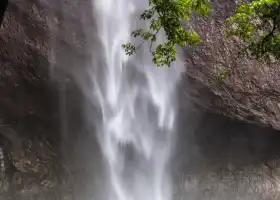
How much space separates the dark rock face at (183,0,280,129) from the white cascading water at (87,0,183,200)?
958mm

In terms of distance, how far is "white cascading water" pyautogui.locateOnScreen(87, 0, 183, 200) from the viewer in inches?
543

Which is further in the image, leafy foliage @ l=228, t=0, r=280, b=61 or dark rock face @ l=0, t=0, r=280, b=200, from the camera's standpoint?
dark rock face @ l=0, t=0, r=280, b=200

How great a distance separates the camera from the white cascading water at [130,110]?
13.8 meters

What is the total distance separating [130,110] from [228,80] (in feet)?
12.5

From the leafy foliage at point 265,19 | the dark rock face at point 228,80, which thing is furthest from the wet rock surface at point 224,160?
the leafy foliage at point 265,19

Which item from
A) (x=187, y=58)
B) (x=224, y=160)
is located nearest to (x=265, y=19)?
(x=187, y=58)

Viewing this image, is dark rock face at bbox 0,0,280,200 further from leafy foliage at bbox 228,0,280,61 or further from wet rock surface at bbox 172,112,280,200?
leafy foliage at bbox 228,0,280,61

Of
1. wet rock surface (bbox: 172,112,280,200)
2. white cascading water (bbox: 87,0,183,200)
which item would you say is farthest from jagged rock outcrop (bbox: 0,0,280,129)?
white cascading water (bbox: 87,0,183,200)

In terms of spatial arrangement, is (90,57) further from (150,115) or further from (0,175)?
(0,175)

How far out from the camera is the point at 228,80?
1405 cm

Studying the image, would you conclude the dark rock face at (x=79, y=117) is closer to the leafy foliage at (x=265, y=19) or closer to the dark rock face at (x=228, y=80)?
the dark rock face at (x=228, y=80)

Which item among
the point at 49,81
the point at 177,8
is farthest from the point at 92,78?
the point at 177,8

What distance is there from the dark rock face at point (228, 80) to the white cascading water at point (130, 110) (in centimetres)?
96

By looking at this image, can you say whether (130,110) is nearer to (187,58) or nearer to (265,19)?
(187,58)
